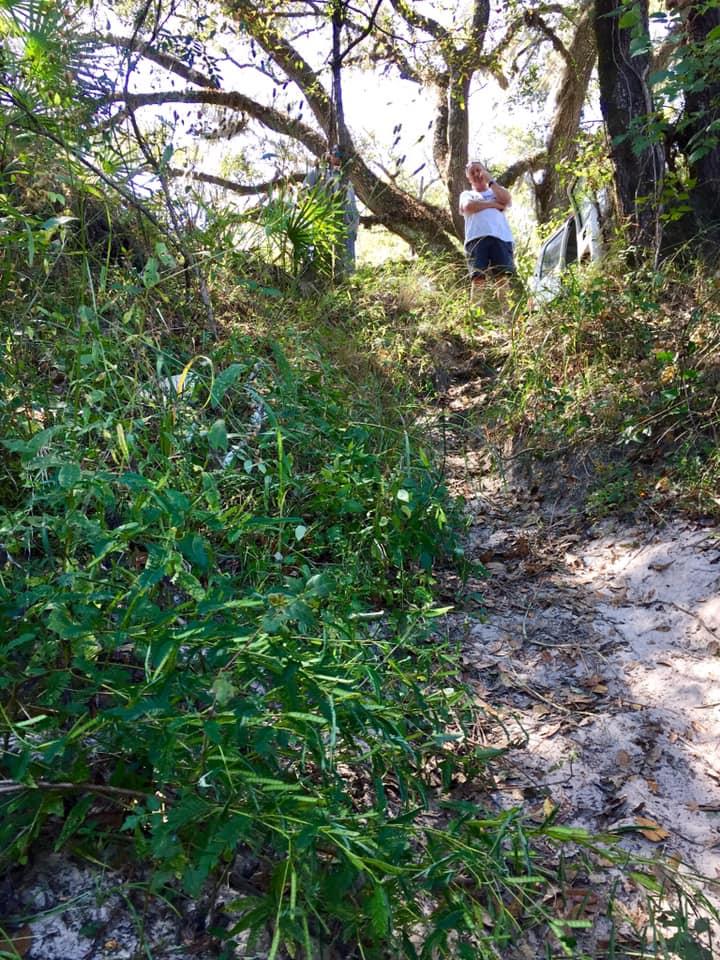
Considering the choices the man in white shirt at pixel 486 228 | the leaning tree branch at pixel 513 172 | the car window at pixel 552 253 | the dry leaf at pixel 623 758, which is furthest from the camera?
the leaning tree branch at pixel 513 172

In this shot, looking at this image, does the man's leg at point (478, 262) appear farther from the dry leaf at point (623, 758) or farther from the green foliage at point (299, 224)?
the dry leaf at point (623, 758)

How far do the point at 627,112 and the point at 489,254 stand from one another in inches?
77.2

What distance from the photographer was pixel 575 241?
27.3 feet

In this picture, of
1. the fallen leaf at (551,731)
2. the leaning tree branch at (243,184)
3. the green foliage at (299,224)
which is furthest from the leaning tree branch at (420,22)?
the fallen leaf at (551,731)

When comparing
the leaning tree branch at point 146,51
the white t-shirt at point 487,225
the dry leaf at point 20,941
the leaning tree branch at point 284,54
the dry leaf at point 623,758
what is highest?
the leaning tree branch at point 284,54

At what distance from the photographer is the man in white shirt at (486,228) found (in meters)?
7.79

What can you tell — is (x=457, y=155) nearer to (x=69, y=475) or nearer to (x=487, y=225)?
(x=487, y=225)

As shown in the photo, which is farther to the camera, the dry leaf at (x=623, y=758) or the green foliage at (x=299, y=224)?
the green foliage at (x=299, y=224)

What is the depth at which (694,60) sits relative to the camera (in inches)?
141

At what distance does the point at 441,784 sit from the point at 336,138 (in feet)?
22.3

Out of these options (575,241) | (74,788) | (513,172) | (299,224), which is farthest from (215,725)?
(513,172)

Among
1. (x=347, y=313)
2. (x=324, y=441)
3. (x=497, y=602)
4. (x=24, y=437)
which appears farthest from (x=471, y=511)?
(x=24, y=437)

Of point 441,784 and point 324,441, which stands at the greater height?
point 324,441

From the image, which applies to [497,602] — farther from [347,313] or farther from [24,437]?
[347,313]
